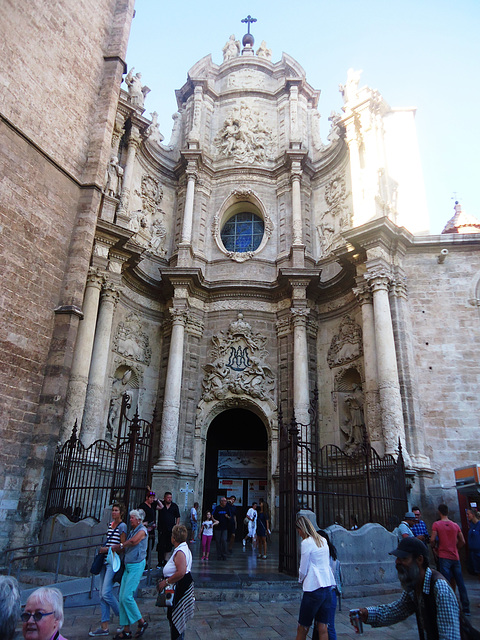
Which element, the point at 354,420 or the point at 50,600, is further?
the point at 354,420

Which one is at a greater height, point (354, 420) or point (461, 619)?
point (354, 420)

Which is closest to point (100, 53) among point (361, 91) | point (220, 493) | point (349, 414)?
point (361, 91)

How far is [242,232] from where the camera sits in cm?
1895

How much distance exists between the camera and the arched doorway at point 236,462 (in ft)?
53.4

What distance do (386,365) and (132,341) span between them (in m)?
8.07

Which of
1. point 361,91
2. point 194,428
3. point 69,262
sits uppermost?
point 361,91

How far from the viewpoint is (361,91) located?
16.8m

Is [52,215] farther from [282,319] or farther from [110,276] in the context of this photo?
[282,319]

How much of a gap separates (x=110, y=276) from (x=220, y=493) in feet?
27.1

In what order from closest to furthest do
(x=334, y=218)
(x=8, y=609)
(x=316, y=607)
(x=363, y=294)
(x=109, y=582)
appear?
(x=8, y=609) → (x=316, y=607) → (x=109, y=582) → (x=363, y=294) → (x=334, y=218)

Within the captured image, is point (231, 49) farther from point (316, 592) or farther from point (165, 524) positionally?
point (316, 592)

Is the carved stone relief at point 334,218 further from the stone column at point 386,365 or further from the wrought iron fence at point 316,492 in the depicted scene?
the wrought iron fence at point 316,492

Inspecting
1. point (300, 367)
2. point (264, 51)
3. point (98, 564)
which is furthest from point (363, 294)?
point (264, 51)

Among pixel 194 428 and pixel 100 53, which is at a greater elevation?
pixel 100 53
